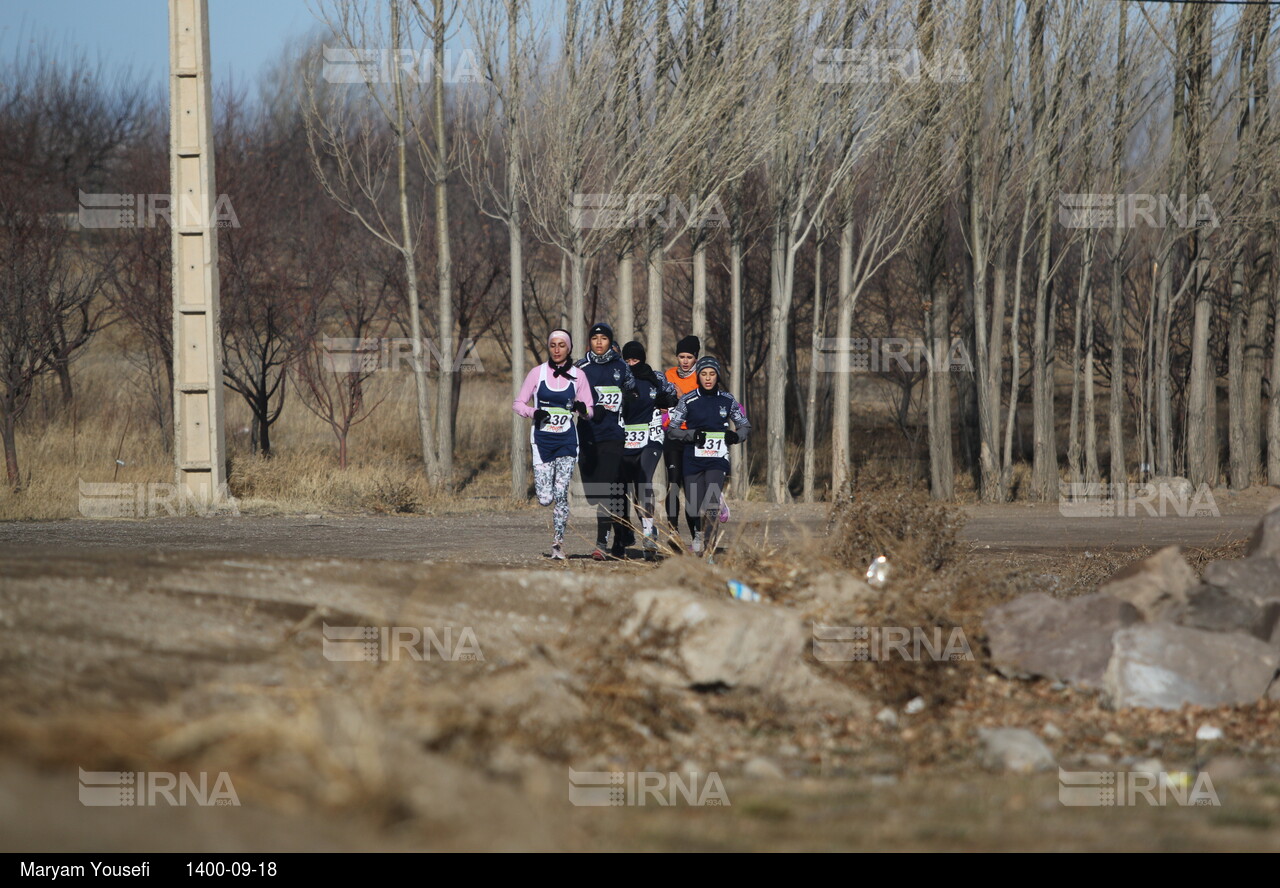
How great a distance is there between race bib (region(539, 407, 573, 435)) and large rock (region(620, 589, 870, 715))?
3711mm

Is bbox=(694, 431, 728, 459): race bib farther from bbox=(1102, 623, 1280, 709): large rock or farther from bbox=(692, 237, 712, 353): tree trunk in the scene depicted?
bbox=(692, 237, 712, 353): tree trunk

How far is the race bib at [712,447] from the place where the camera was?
10.5m

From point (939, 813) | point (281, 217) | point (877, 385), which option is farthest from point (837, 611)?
point (877, 385)

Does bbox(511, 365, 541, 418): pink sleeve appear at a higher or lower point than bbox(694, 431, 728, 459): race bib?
higher

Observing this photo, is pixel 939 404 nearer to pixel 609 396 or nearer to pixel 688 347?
pixel 688 347

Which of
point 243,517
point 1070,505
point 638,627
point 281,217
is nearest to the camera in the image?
point 638,627

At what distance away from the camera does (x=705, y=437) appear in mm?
10523

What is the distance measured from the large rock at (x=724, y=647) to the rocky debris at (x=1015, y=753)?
0.94 m

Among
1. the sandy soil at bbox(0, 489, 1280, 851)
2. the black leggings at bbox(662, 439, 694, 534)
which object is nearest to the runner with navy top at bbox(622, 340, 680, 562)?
the black leggings at bbox(662, 439, 694, 534)

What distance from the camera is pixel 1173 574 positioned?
7.81 meters

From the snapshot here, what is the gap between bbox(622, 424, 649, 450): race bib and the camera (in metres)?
10.7

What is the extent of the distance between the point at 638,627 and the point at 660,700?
62 cm

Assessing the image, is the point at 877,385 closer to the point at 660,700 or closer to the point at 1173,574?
the point at 1173,574
